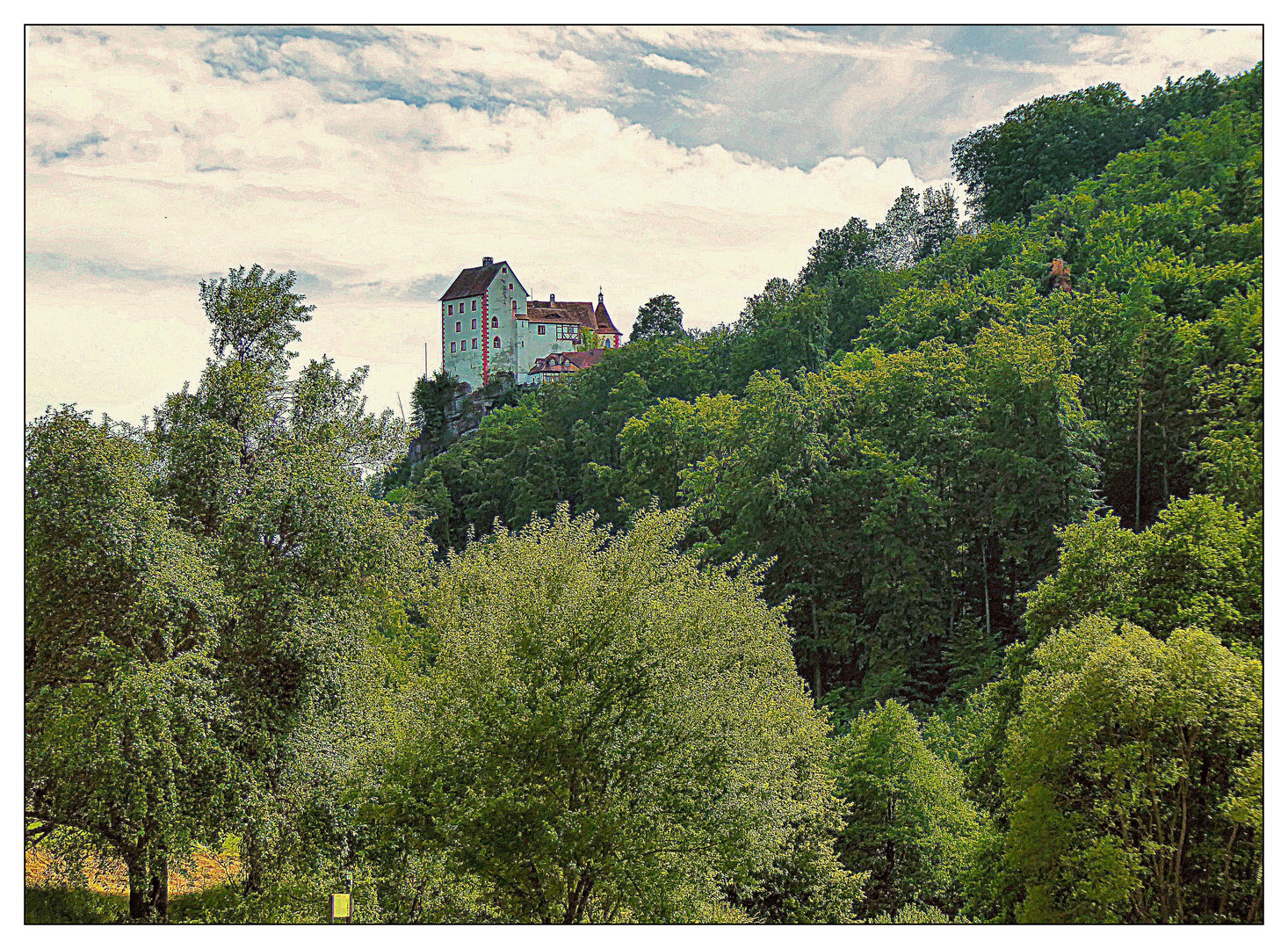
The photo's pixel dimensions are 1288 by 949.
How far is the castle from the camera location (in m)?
39.4

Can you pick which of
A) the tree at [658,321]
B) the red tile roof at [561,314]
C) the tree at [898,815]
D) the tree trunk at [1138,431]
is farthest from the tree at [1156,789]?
the tree at [658,321]

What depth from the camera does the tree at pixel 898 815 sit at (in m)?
18.1

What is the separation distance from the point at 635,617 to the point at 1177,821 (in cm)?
648

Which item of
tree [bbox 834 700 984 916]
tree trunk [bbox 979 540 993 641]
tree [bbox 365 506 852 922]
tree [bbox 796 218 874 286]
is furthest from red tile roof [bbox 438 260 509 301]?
tree [bbox 796 218 874 286]

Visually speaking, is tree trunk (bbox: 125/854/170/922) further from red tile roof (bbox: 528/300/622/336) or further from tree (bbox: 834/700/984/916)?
red tile roof (bbox: 528/300/622/336)

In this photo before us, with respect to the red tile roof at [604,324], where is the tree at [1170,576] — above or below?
below

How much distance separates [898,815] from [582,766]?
8.77 meters

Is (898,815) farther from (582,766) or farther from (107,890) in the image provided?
(107,890)

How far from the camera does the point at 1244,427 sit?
16.0 metres

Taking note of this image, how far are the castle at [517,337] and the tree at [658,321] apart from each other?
2488 millimetres

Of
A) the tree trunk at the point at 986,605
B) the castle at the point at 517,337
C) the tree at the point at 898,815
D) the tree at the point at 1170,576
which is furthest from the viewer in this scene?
the castle at the point at 517,337

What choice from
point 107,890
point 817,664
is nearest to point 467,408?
point 817,664

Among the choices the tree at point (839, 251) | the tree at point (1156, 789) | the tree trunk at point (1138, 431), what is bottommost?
the tree at point (1156, 789)

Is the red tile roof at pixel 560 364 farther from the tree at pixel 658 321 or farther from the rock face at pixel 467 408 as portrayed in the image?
the tree at pixel 658 321
